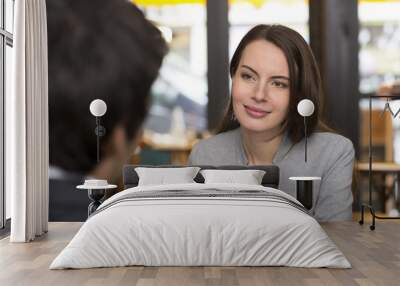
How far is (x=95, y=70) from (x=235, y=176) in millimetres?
2033

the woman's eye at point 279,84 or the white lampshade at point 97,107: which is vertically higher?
the woman's eye at point 279,84

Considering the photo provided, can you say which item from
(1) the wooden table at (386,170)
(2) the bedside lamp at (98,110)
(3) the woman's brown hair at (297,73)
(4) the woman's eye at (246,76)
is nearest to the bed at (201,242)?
(2) the bedside lamp at (98,110)

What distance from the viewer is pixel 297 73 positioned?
651cm

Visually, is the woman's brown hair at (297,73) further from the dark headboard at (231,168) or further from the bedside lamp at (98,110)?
the bedside lamp at (98,110)

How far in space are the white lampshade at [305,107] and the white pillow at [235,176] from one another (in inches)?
29.7

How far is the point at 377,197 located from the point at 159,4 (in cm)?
311

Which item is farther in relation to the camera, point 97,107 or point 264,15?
point 264,15

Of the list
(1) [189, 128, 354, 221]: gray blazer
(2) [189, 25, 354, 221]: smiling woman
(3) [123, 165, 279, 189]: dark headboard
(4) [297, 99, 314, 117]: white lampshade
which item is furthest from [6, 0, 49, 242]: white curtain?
(4) [297, 99, 314, 117]: white lampshade

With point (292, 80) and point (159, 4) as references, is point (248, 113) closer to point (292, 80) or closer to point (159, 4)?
point (292, 80)

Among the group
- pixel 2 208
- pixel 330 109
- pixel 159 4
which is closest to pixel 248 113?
pixel 330 109

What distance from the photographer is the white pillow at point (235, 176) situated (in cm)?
582

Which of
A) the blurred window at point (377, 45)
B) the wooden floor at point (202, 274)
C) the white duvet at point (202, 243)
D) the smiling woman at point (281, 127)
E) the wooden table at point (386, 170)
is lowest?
the wooden floor at point (202, 274)

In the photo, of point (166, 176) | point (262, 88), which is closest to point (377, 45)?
point (262, 88)

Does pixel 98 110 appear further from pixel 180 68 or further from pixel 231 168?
pixel 231 168
